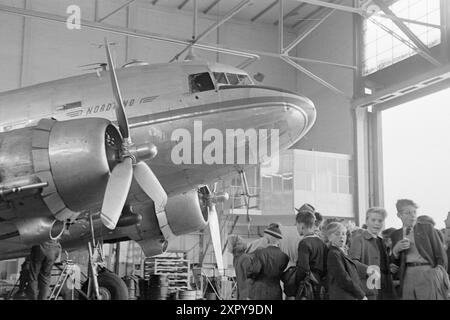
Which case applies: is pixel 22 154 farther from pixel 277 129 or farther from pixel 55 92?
pixel 277 129

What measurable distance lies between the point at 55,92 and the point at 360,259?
6446mm

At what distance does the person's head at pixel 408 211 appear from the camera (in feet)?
24.3

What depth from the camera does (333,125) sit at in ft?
105

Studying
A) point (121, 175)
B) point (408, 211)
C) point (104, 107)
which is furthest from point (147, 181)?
point (408, 211)

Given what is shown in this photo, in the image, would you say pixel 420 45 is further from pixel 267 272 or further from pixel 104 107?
pixel 267 272

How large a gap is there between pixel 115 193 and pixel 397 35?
1921 centimetres

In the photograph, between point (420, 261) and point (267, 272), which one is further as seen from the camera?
point (267, 272)

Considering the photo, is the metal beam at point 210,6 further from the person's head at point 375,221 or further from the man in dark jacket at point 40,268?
the person's head at point 375,221

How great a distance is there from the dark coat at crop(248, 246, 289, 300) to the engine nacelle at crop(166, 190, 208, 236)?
15.8 feet

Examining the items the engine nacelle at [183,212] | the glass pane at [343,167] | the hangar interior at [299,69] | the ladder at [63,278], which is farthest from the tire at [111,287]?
the glass pane at [343,167]

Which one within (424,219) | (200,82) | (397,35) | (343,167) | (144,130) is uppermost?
(397,35)

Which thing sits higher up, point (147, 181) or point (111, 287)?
point (147, 181)

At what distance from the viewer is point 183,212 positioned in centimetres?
1256

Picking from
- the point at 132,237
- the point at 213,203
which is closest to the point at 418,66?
the point at 213,203
